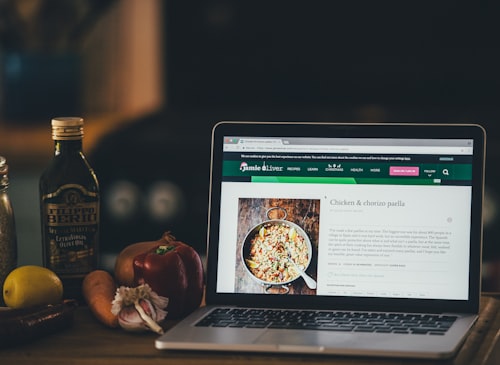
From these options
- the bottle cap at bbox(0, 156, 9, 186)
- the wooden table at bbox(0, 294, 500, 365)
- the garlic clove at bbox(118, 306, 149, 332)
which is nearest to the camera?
the wooden table at bbox(0, 294, 500, 365)

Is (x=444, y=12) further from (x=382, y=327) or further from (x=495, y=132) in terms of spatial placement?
(x=382, y=327)

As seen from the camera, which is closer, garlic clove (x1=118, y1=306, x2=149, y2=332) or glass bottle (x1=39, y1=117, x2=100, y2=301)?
garlic clove (x1=118, y1=306, x2=149, y2=332)

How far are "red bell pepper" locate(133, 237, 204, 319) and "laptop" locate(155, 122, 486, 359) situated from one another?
22 mm

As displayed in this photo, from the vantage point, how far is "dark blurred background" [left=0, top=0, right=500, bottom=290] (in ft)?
9.22

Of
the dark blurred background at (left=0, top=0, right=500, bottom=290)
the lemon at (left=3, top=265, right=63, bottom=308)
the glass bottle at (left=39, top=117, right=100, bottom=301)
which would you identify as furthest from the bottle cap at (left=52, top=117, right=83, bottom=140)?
the dark blurred background at (left=0, top=0, right=500, bottom=290)

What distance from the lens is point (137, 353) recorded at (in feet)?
3.80

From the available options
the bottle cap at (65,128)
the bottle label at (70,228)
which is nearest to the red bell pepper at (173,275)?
the bottle label at (70,228)

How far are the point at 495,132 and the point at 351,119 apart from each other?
0.42 meters

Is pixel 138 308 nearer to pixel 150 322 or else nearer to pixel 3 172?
pixel 150 322

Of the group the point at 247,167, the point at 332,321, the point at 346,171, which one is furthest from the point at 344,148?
the point at 332,321

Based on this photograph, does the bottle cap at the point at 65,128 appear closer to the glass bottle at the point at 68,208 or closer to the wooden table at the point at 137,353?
the glass bottle at the point at 68,208

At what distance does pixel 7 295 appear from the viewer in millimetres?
1313

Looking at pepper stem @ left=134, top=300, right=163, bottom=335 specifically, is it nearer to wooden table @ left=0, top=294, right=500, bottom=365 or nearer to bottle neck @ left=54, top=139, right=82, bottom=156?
wooden table @ left=0, top=294, right=500, bottom=365

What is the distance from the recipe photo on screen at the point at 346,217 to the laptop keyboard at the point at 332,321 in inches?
1.6
